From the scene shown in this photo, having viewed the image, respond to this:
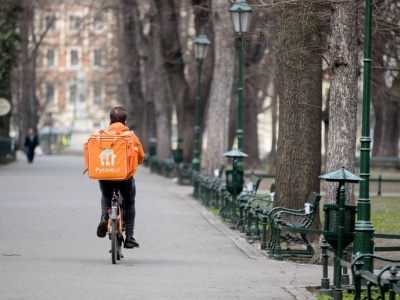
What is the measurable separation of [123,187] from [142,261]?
0.94 metres

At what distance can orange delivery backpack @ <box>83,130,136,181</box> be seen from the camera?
13.5 metres

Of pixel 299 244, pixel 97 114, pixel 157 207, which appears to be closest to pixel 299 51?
pixel 299 244

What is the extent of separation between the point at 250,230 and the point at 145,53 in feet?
106

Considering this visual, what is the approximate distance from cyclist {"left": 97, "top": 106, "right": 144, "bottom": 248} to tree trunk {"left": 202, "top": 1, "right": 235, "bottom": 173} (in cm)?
1566

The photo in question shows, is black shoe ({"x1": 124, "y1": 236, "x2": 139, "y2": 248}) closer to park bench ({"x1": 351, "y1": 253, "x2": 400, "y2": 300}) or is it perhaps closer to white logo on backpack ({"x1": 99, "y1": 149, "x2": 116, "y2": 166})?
white logo on backpack ({"x1": 99, "y1": 149, "x2": 116, "y2": 166})

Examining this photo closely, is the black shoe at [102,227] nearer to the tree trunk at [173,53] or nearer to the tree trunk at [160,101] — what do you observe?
the tree trunk at [173,53]

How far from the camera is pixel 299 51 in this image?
1642 cm

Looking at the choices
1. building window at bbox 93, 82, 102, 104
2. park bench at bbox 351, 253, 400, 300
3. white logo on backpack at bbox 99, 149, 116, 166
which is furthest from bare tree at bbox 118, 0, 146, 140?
park bench at bbox 351, 253, 400, 300

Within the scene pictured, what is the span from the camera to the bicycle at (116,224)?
13.5 meters

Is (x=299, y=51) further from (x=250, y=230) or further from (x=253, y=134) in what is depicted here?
(x=253, y=134)

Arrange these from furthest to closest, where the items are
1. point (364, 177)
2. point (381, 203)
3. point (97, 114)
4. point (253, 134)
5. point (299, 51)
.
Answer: point (97, 114) → point (253, 134) → point (381, 203) → point (299, 51) → point (364, 177)

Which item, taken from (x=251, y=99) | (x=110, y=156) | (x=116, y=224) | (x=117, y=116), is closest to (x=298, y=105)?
(x=117, y=116)

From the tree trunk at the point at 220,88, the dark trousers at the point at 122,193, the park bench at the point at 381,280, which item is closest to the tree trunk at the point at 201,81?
the tree trunk at the point at 220,88

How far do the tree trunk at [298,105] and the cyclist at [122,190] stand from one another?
125 inches
